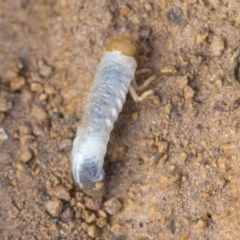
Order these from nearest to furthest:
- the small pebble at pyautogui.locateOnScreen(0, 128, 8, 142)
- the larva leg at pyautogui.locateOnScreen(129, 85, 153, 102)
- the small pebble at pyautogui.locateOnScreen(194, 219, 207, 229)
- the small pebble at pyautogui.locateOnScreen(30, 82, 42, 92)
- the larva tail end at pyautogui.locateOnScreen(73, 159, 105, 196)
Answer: the small pebble at pyautogui.locateOnScreen(194, 219, 207, 229) < the larva tail end at pyautogui.locateOnScreen(73, 159, 105, 196) < the larva leg at pyautogui.locateOnScreen(129, 85, 153, 102) < the small pebble at pyautogui.locateOnScreen(0, 128, 8, 142) < the small pebble at pyautogui.locateOnScreen(30, 82, 42, 92)

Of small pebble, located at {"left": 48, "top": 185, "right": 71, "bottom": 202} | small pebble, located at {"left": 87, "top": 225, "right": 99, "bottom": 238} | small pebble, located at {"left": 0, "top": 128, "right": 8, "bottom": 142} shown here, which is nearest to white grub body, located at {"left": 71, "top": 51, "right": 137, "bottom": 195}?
small pebble, located at {"left": 48, "top": 185, "right": 71, "bottom": 202}

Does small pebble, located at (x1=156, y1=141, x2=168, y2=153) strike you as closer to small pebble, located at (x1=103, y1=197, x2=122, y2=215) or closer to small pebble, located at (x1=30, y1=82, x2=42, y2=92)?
small pebble, located at (x1=103, y1=197, x2=122, y2=215)

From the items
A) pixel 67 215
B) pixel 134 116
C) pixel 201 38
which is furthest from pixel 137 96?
pixel 67 215

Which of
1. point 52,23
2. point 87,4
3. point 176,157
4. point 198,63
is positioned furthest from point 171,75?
point 52,23

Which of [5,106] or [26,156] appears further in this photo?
[5,106]

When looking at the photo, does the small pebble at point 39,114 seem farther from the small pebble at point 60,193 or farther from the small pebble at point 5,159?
the small pebble at point 60,193

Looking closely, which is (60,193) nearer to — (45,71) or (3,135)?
(3,135)

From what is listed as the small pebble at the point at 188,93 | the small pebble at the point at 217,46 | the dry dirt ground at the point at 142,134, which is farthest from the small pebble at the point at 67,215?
the small pebble at the point at 217,46

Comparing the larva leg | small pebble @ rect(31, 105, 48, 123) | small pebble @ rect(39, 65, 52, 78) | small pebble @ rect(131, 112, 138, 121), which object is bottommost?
small pebble @ rect(31, 105, 48, 123)
